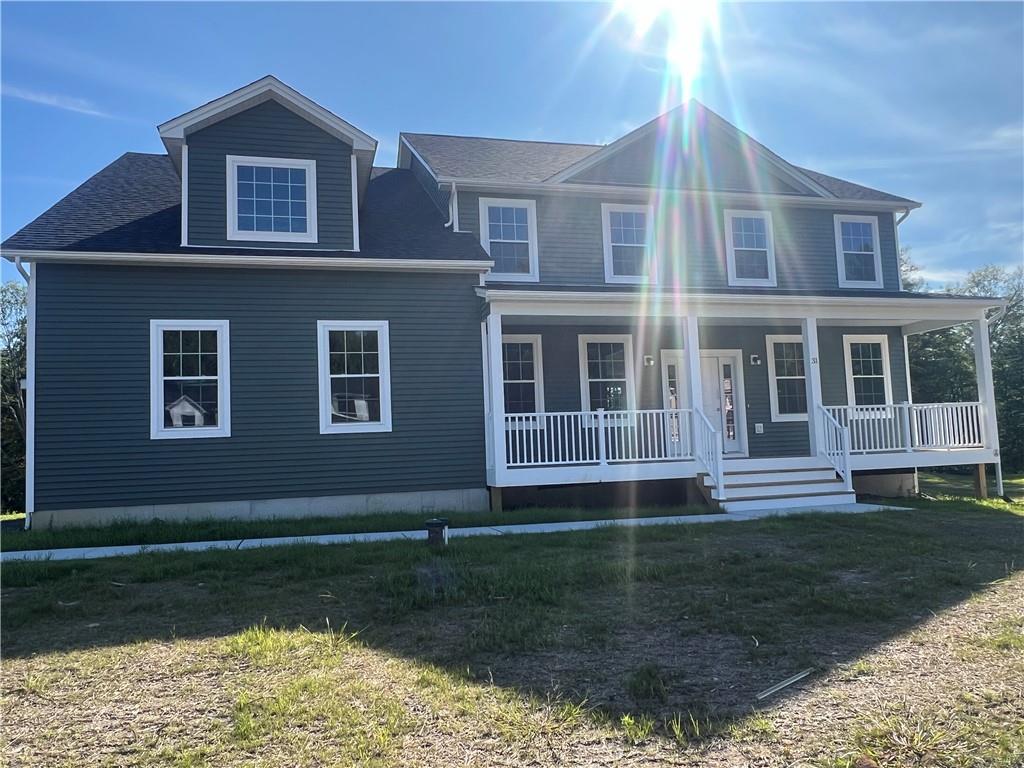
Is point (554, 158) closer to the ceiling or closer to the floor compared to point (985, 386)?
closer to the ceiling

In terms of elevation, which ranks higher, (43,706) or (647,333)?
(647,333)

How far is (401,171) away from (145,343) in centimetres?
746

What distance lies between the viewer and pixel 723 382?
44.8 feet

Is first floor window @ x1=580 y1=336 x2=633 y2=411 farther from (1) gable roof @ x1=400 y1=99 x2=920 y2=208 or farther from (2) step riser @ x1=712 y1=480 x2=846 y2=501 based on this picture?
(1) gable roof @ x1=400 y1=99 x2=920 y2=208

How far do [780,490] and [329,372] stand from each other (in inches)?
295

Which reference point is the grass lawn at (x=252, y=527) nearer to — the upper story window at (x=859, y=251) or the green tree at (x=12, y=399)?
the upper story window at (x=859, y=251)

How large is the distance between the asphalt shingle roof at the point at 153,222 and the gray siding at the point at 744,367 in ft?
8.10

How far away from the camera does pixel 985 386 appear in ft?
39.9

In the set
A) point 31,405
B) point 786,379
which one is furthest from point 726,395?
point 31,405

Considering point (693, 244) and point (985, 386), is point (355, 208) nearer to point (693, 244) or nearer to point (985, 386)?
point (693, 244)

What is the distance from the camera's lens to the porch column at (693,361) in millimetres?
10961

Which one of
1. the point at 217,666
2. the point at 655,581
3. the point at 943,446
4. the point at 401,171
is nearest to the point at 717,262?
the point at 943,446

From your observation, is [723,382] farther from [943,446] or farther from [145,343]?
[145,343]

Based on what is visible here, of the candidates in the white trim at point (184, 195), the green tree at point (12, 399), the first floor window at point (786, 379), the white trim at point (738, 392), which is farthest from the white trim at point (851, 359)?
the green tree at point (12, 399)
